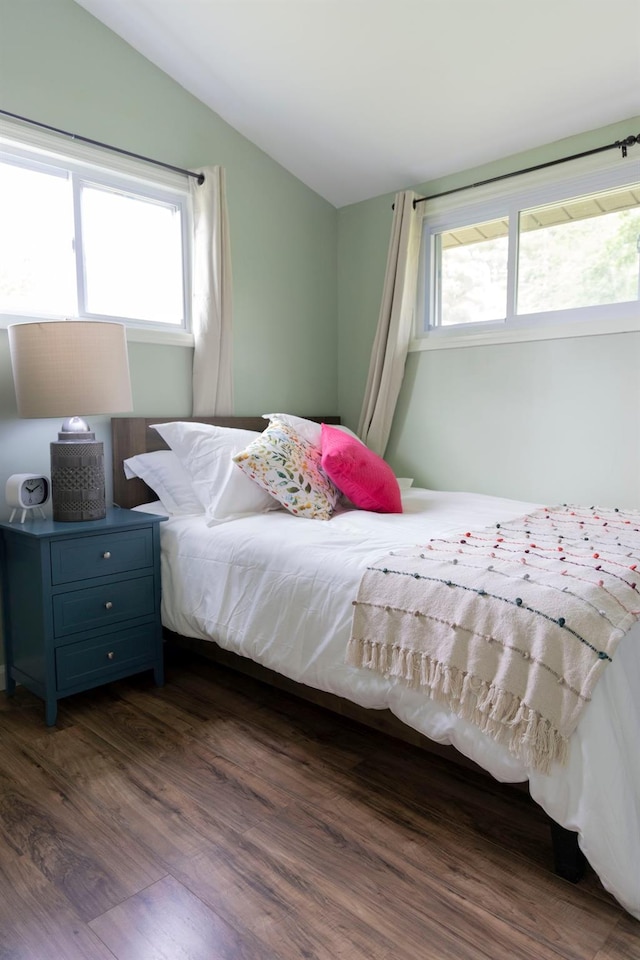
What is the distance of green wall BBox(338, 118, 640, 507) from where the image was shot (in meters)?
2.77

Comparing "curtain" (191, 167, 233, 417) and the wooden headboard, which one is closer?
the wooden headboard

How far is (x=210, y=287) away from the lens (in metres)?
2.95

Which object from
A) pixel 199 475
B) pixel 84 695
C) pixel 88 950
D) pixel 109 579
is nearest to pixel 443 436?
pixel 199 475

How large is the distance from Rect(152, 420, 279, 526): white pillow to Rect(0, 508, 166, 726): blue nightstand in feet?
0.75

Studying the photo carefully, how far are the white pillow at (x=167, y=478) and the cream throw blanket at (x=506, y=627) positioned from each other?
1.13m

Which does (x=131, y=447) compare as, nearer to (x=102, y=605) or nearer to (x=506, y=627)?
(x=102, y=605)

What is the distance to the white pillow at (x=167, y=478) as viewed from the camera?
2594 mm

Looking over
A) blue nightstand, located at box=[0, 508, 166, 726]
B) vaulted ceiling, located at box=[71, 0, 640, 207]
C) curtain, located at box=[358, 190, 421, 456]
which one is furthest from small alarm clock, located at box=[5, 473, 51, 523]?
vaulted ceiling, located at box=[71, 0, 640, 207]

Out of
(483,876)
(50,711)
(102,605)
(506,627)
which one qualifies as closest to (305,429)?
(102,605)

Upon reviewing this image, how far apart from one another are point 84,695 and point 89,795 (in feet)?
2.25

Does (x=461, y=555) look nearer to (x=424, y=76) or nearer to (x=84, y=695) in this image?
(x=84, y=695)

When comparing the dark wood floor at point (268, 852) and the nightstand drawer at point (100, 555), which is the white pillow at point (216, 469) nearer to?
the nightstand drawer at point (100, 555)

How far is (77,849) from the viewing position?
149cm

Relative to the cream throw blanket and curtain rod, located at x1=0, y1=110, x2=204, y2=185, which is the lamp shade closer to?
curtain rod, located at x1=0, y1=110, x2=204, y2=185
